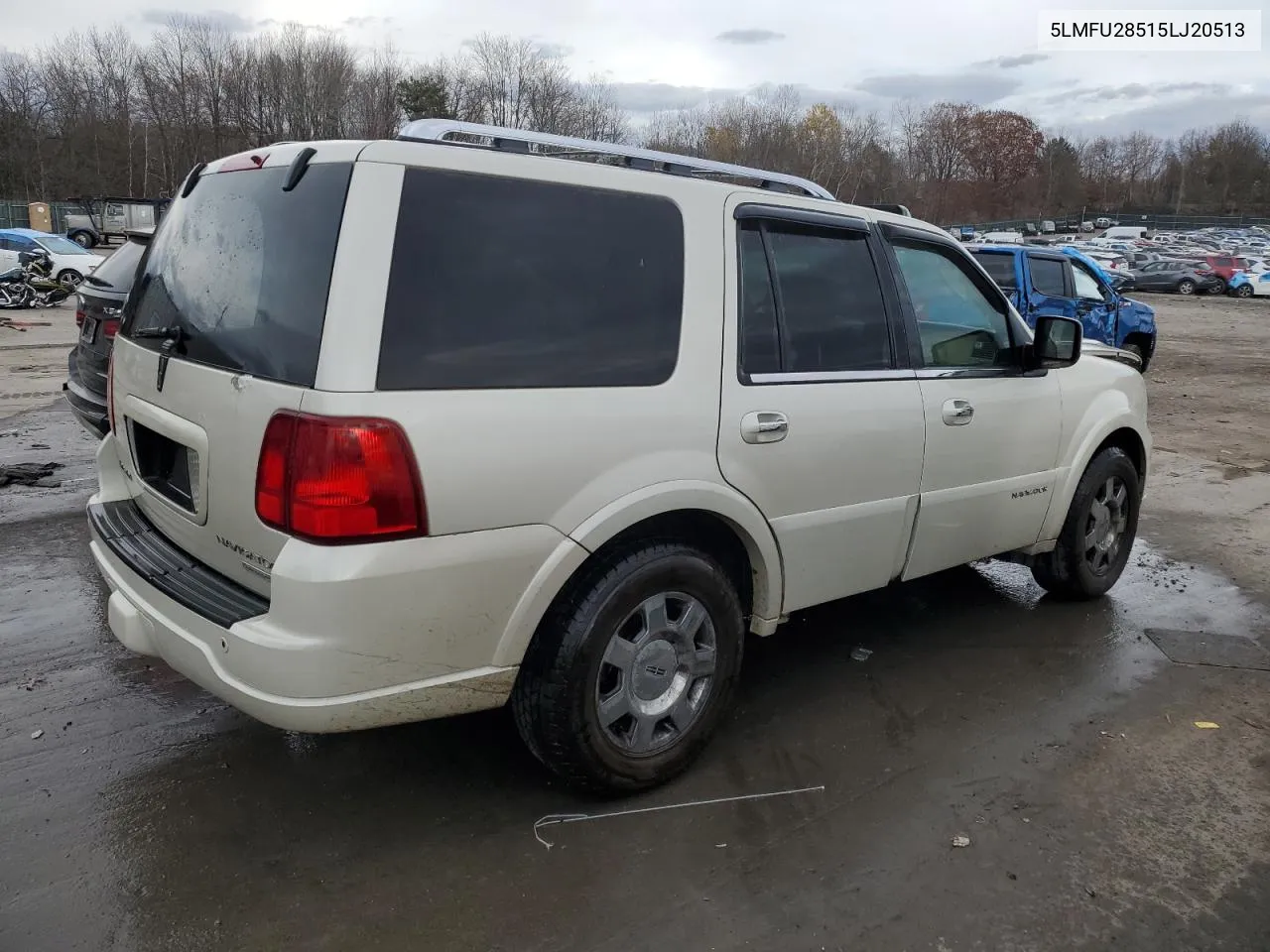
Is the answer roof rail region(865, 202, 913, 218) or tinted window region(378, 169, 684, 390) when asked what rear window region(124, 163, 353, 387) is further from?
roof rail region(865, 202, 913, 218)

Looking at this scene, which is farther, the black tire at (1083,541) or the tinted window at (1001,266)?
the tinted window at (1001,266)

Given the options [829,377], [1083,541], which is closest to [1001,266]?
[1083,541]

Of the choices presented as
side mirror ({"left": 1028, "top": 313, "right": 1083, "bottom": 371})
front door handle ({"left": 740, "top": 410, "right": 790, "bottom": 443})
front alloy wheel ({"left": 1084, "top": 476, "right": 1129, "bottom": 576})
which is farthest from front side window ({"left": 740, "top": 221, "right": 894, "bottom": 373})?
front alloy wheel ({"left": 1084, "top": 476, "right": 1129, "bottom": 576})

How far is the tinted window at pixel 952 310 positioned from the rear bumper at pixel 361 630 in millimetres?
2085

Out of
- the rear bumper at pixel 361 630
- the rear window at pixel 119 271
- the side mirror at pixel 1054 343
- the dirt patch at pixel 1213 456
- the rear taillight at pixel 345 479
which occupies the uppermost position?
the rear window at pixel 119 271

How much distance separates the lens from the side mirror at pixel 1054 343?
4184 mm

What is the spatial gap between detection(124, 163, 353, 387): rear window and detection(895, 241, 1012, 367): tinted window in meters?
2.35

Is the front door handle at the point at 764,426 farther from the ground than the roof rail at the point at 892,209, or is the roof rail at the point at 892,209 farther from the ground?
the roof rail at the point at 892,209

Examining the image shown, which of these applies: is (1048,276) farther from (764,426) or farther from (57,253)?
(57,253)

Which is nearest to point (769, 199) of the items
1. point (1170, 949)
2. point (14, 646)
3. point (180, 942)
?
point (1170, 949)

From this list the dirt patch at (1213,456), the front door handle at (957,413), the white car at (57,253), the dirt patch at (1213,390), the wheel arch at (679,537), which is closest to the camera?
the wheel arch at (679,537)

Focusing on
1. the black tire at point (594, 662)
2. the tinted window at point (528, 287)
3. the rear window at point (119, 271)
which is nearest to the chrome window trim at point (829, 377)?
the tinted window at point (528, 287)

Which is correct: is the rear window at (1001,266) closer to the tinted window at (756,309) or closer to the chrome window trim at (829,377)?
the chrome window trim at (829,377)

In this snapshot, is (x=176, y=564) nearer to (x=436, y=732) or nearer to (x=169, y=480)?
(x=169, y=480)
